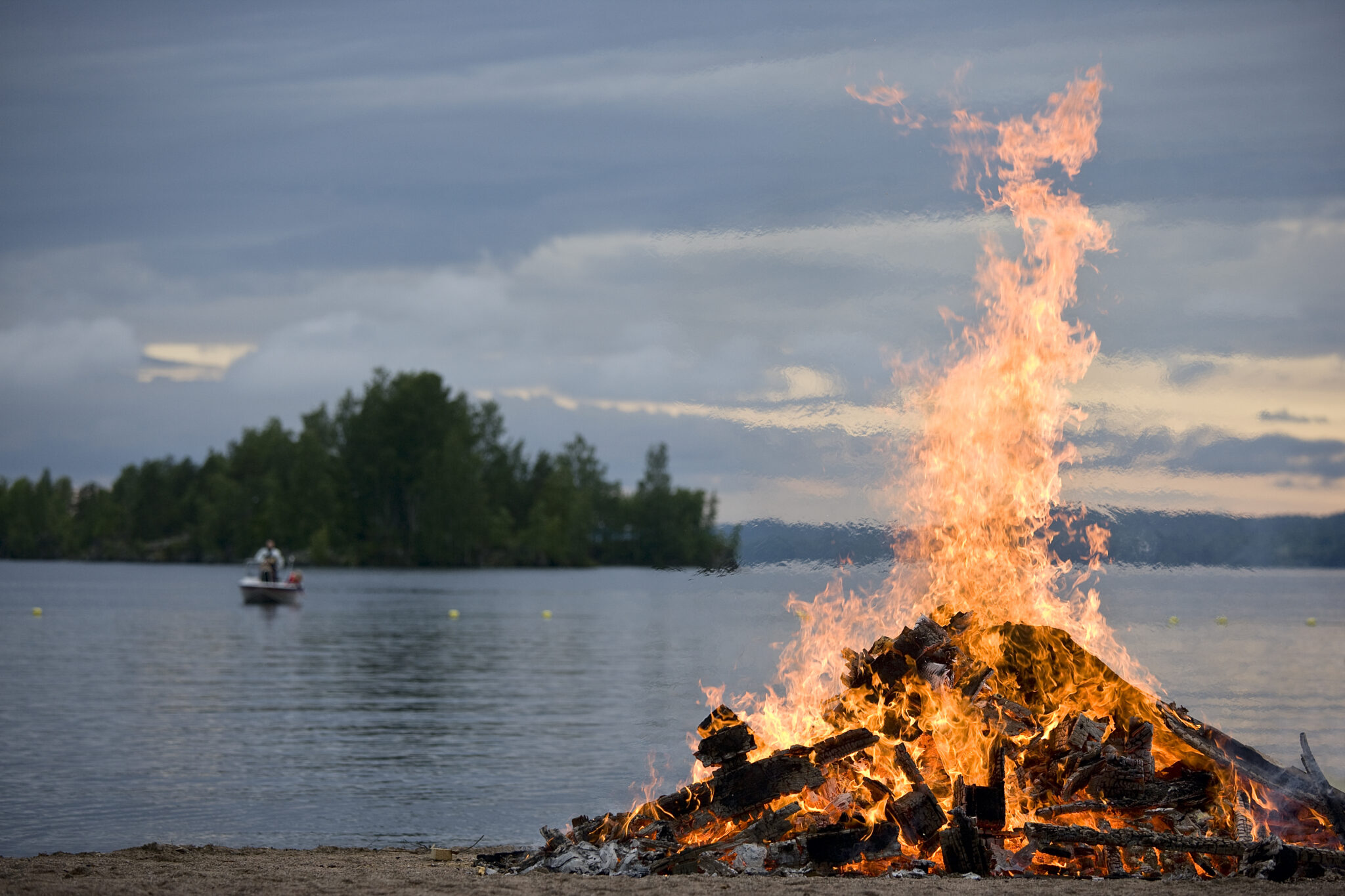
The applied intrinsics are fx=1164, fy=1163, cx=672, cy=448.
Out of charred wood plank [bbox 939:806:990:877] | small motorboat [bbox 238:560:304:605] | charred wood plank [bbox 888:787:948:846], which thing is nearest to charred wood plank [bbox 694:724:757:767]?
charred wood plank [bbox 888:787:948:846]

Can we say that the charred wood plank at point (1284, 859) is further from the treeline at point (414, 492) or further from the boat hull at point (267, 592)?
the treeline at point (414, 492)

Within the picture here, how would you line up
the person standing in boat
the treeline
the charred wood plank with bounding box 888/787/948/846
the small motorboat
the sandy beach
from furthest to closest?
the treeline → the person standing in boat → the small motorboat → the charred wood plank with bounding box 888/787/948/846 → the sandy beach

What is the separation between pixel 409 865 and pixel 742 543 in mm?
5291

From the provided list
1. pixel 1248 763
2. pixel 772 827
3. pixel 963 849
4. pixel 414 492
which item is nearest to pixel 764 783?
pixel 772 827

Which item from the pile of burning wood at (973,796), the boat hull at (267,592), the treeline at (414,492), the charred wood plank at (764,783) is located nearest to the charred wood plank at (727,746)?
the pile of burning wood at (973,796)

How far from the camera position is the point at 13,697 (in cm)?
2995

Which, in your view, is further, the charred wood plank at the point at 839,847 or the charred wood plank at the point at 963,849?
the charred wood plank at the point at 839,847

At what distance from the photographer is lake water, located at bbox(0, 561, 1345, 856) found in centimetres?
1658

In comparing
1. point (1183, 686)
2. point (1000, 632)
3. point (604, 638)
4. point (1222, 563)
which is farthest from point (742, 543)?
point (604, 638)

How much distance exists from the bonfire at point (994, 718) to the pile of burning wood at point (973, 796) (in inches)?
0.9

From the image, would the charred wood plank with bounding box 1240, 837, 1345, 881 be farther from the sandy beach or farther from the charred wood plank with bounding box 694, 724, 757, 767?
the charred wood plank with bounding box 694, 724, 757, 767

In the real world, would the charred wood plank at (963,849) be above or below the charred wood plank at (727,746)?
below

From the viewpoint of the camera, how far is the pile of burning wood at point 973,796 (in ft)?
36.0

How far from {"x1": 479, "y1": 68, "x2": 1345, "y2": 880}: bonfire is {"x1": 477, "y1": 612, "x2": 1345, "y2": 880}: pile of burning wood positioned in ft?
0.07
